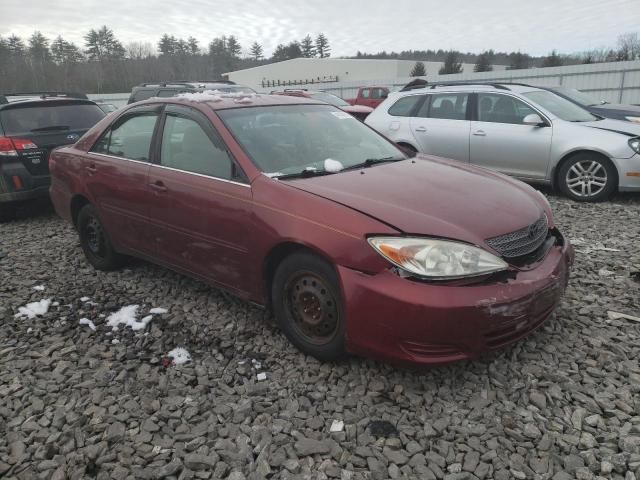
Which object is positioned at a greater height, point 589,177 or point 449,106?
point 449,106

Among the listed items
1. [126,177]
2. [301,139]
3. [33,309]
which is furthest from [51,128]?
[301,139]

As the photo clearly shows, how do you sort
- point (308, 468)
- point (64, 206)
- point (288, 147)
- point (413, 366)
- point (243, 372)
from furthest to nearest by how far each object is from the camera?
point (64, 206) < point (288, 147) < point (243, 372) < point (413, 366) < point (308, 468)

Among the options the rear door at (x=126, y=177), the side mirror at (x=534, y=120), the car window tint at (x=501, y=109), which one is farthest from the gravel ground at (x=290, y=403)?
the car window tint at (x=501, y=109)

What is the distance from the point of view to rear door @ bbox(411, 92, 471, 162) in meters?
7.48

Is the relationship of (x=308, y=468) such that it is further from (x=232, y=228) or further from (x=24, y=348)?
(x=24, y=348)

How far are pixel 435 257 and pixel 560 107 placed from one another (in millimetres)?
5936

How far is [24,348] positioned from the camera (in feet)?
11.2

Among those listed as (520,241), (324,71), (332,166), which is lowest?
(520,241)

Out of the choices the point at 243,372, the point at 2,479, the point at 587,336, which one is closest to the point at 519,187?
the point at 587,336

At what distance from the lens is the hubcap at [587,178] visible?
652 cm

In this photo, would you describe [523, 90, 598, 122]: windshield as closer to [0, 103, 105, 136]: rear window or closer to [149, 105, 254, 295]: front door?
[149, 105, 254, 295]: front door

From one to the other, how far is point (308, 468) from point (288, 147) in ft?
6.90

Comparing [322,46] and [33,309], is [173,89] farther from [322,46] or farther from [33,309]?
[322,46]

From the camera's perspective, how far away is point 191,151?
11.9ft
